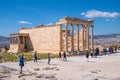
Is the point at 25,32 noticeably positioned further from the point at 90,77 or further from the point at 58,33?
the point at 90,77

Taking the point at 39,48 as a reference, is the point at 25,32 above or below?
above

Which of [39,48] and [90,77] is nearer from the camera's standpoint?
[90,77]

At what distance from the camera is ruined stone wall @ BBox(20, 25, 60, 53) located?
4450cm

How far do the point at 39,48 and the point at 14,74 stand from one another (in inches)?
1220

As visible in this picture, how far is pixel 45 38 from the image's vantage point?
157 feet

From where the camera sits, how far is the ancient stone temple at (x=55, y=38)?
42.7 metres

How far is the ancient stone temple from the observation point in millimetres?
42719

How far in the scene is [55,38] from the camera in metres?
44.7

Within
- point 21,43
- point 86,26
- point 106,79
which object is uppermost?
point 86,26

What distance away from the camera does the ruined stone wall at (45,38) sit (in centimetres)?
4450

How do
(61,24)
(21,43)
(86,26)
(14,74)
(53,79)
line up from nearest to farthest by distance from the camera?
1. (53,79)
2. (14,74)
3. (61,24)
4. (86,26)
5. (21,43)

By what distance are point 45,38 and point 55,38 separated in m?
3.74

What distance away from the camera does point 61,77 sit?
57.9 feet

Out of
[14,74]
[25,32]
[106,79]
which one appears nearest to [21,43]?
[25,32]
